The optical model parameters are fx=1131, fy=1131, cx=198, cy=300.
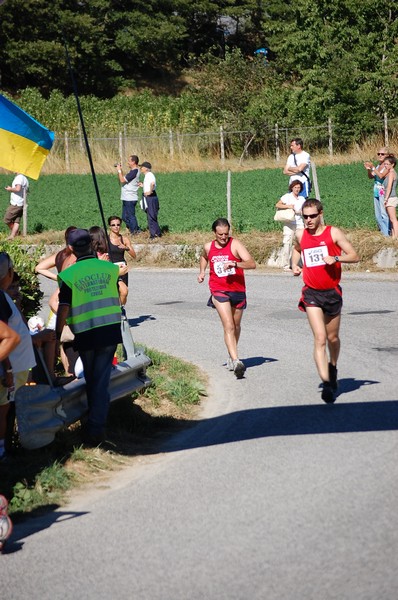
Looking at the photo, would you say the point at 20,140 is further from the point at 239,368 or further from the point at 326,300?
the point at 239,368

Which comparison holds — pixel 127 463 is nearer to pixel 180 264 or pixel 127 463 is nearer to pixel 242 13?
pixel 180 264

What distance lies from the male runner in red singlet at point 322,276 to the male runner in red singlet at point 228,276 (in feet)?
4.61

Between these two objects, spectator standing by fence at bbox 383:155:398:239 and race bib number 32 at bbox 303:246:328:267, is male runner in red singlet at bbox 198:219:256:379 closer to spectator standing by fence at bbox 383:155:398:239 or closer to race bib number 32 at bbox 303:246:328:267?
race bib number 32 at bbox 303:246:328:267

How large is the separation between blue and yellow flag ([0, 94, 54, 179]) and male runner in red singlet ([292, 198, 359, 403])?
272 centimetres

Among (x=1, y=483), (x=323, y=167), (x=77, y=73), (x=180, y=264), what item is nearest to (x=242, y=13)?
(x=77, y=73)

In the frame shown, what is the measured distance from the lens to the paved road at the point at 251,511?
6.11m

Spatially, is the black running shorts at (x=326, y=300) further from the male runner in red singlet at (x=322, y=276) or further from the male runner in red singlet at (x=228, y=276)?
the male runner in red singlet at (x=228, y=276)

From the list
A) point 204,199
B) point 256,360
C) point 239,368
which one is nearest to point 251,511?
point 239,368

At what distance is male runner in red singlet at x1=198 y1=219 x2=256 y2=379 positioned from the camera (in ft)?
41.9

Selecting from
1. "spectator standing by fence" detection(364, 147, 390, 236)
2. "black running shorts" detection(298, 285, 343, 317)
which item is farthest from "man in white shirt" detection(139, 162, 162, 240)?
"black running shorts" detection(298, 285, 343, 317)

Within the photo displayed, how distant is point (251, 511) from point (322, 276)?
4401mm

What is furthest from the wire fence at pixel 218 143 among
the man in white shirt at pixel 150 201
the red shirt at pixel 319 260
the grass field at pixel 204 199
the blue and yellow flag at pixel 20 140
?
the blue and yellow flag at pixel 20 140

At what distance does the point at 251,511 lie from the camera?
7.39m

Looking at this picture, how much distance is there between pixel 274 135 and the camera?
51.2 meters
